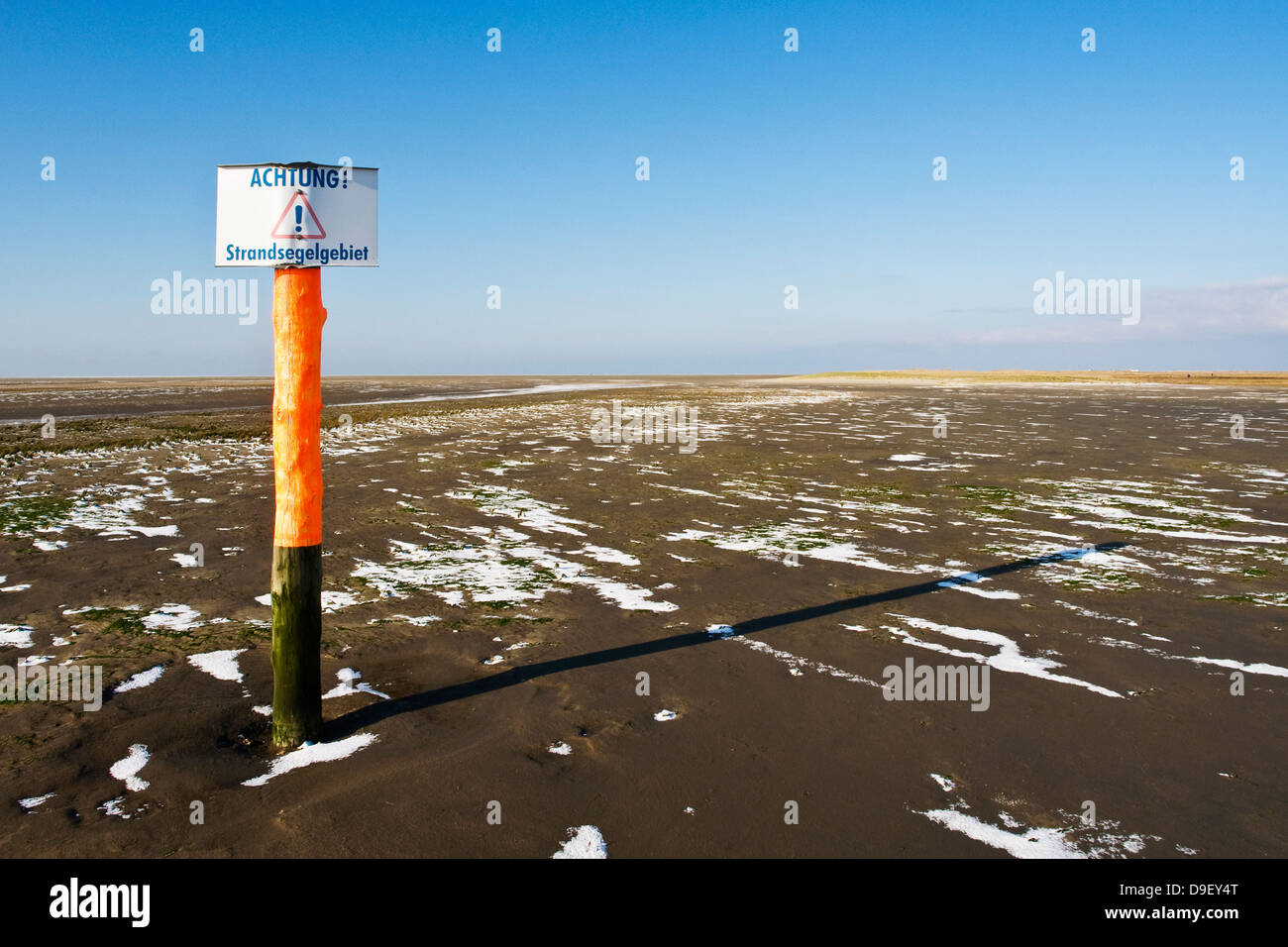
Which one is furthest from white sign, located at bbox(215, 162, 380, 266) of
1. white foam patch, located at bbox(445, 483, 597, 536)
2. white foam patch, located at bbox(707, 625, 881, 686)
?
white foam patch, located at bbox(445, 483, 597, 536)

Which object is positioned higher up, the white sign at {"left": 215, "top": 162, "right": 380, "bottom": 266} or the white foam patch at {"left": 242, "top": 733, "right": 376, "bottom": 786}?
the white sign at {"left": 215, "top": 162, "right": 380, "bottom": 266}

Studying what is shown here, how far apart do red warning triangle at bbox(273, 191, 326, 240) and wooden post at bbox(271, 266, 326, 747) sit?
0.21 meters

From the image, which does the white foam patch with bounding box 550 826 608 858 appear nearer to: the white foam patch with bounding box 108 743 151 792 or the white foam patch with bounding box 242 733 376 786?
the white foam patch with bounding box 242 733 376 786

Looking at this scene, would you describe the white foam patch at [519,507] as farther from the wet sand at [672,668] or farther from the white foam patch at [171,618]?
the white foam patch at [171,618]

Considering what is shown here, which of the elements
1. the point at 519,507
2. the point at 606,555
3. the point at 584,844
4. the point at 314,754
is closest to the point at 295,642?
the point at 314,754

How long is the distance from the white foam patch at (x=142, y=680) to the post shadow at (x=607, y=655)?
69.6 inches

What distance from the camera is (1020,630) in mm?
7395

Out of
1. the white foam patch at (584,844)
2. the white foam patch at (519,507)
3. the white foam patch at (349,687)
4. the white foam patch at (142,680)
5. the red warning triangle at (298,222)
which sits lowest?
the white foam patch at (584,844)

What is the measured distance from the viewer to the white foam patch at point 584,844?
411 centimetres

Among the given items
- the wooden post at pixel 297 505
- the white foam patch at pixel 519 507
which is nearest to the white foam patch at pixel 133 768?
the wooden post at pixel 297 505

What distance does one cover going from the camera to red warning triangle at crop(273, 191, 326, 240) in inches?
190

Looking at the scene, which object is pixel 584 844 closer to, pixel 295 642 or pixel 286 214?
pixel 295 642

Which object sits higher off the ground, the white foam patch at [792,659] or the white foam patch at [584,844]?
the white foam patch at [792,659]

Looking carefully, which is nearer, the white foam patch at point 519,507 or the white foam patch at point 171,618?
the white foam patch at point 171,618
